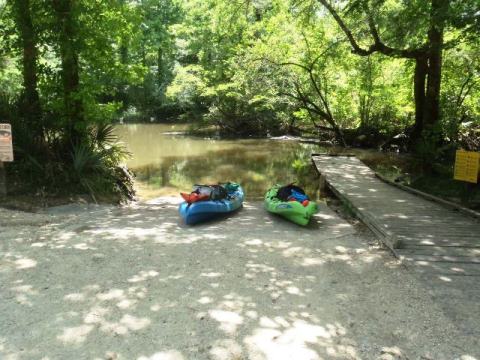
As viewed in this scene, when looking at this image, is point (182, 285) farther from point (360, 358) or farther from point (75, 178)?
point (75, 178)

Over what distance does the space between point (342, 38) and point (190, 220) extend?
1147 centimetres

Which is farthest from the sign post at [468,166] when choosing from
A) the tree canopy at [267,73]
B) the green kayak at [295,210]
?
the tree canopy at [267,73]

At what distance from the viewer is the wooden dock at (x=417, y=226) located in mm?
5441

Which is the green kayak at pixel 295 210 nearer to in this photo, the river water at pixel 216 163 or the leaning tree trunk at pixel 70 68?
the river water at pixel 216 163

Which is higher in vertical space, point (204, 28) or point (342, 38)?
point (204, 28)

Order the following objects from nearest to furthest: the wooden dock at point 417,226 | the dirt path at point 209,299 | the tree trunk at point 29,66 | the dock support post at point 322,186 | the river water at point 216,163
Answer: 1. the dirt path at point 209,299
2. the wooden dock at point 417,226
3. the tree trunk at point 29,66
4. the dock support post at point 322,186
5. the river water at point 216,163

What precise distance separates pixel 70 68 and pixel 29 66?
35.5 inches

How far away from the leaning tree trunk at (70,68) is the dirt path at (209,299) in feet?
11.1

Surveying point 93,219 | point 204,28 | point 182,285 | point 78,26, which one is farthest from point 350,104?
point 182,285

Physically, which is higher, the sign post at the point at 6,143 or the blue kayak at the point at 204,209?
the sign post at the point at 6,143

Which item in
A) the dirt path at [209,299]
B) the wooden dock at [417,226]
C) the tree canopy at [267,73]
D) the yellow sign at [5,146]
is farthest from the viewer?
the tree canopy at [267,73]

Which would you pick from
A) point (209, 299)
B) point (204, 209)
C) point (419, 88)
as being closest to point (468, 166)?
point (204, 209)

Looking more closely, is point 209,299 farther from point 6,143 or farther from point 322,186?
point 322,186

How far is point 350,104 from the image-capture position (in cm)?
Result: 2048
